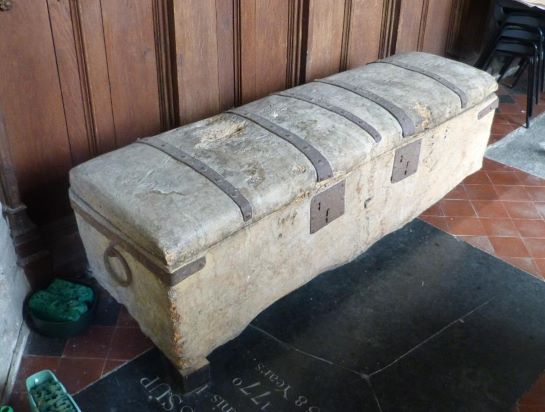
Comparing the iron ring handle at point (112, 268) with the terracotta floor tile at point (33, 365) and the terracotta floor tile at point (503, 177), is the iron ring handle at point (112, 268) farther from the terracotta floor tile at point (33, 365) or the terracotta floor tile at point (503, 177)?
the terracotta floor tile at point (503, 177)

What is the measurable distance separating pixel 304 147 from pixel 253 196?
360 mm

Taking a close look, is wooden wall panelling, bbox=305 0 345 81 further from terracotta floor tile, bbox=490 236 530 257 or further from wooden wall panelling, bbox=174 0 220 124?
terracotta floor tile, bbox=490 236 530 257

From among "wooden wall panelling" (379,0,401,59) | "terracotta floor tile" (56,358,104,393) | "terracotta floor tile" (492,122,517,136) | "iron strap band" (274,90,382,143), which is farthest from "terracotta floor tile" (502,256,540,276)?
"terracotta floor tile" (56,358,104,393)

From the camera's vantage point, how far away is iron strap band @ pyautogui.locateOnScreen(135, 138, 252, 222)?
1980mm

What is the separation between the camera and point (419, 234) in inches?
123

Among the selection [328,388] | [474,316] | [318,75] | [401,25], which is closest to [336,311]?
[328,388]

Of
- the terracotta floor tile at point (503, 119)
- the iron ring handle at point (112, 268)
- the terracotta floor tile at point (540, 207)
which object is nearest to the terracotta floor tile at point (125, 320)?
the iron ring handle at point (112, 268)

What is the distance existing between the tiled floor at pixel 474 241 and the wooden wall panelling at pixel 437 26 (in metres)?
0.69

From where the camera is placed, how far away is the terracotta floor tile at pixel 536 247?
2990 millimetres

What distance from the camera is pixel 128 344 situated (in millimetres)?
2432

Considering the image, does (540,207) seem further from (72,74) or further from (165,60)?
(72,74)

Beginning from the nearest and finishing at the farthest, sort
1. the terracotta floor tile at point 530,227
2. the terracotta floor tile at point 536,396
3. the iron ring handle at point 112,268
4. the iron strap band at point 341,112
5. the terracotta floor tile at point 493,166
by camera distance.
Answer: the iron ring handle at point 112,268, the terracotta floor tile at point 536,396, the iron strap band at point 341,112, the terracotta floor tile at point 530,227, the terracotta floor tile at point 493,166

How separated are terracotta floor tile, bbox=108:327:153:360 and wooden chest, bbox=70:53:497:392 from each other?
9.0 inches

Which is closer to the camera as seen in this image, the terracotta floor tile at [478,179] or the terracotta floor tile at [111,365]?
the terracotta floor tile at [111,365]
